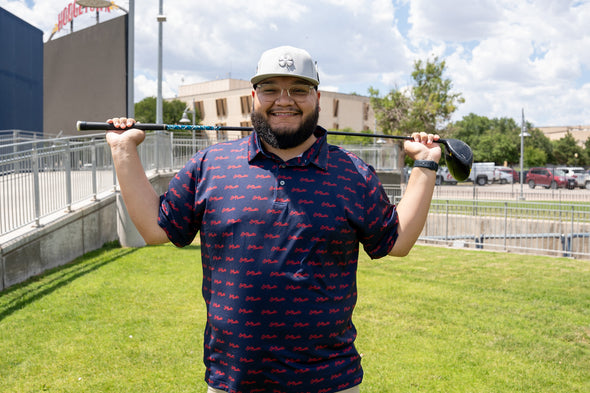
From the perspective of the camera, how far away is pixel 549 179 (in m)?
36.0

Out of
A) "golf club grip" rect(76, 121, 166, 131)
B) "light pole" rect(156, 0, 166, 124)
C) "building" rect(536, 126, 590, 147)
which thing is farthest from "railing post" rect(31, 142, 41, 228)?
"building" rect(536, 126, 590, 147)

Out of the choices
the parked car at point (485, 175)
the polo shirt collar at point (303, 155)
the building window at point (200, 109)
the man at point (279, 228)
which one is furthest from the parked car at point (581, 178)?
the building window at point (200, 109)

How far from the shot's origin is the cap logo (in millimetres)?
2029

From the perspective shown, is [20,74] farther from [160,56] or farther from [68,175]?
[68,175]

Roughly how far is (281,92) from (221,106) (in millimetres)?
66697

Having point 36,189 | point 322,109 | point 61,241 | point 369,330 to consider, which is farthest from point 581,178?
point 36,189

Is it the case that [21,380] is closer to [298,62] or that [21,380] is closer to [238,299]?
[238,299]

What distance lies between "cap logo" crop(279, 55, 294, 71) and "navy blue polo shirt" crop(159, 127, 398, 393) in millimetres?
316

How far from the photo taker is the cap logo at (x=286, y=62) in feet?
6.66

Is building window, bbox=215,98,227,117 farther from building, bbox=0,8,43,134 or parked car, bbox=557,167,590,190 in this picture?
parked car, bbox=557,167,590,190

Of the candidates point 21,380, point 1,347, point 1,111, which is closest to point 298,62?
point 21,380

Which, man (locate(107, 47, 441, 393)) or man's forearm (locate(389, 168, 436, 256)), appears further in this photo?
man's forearm (locate(389, 168, 436, 256))

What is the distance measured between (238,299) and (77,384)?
2.89 meters

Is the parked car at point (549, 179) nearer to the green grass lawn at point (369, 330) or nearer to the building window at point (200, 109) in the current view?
the green grass lawn at point (369, 330)
